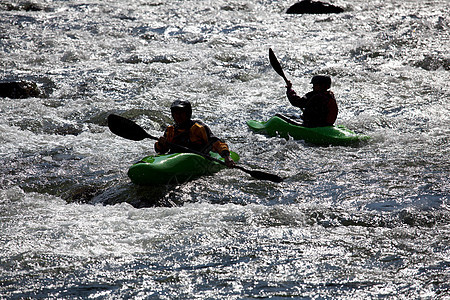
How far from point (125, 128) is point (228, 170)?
124 cm

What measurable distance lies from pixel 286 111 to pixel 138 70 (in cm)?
344

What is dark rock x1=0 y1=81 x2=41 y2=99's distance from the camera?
893 cm

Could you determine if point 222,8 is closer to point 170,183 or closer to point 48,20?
point 48,20

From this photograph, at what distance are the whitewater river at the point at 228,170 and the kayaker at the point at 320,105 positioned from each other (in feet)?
1.34

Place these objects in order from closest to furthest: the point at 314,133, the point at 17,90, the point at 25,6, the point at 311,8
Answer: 1. the point at 314,133
2. the point at 17,90
3. the point at 25,6
4. the point at 311,8

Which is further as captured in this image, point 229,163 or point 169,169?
point 229,163

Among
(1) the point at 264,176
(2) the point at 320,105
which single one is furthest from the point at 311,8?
(1) the point at 264,176

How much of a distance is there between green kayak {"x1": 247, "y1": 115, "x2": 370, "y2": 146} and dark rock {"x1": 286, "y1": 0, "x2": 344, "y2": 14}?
8629 mm

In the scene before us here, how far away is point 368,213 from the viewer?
450 cm

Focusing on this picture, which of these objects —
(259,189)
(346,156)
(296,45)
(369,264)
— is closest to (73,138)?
(259,189)

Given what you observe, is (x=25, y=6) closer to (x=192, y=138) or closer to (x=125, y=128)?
(x=125, y=128)

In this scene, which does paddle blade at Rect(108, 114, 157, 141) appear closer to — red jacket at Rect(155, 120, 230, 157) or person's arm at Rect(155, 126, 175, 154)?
person's arm at Rect(155, 126, 175, 154)

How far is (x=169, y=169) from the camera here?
17.1ft

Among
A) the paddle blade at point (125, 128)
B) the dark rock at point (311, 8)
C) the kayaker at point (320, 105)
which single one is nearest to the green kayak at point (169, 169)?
the paddle blade at point (125, 128)
